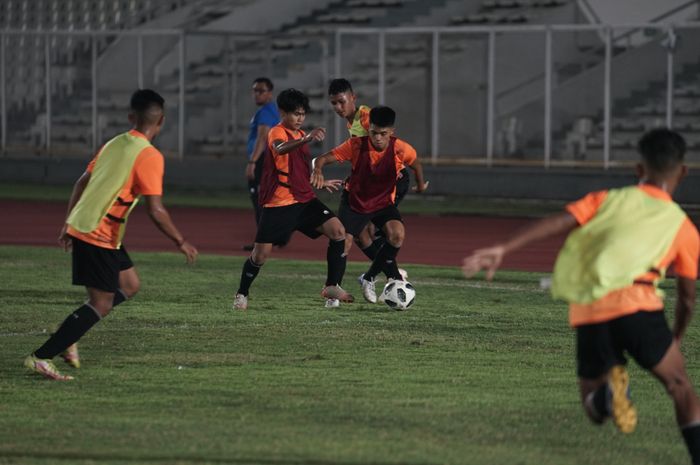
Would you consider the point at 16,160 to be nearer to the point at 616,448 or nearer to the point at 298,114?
the point at 298,114

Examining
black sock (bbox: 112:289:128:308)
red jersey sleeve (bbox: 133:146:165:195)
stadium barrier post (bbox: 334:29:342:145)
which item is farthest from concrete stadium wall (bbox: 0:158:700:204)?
red jersey sleeve (bbox: 133:146:165:195)

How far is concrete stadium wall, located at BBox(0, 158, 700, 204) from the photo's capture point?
1082 inches

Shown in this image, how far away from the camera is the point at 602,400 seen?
22.7 ft

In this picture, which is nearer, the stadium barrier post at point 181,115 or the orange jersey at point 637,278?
the orange jersey at point 637,278

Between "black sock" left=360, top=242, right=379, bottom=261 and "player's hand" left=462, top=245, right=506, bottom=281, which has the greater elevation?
"player's hand" left=462, top=245, right=506, bottom=281

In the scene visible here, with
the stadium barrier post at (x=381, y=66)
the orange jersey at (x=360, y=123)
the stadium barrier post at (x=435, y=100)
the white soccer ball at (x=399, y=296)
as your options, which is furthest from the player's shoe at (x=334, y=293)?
the stadium barrier post at (x=381, y=66)

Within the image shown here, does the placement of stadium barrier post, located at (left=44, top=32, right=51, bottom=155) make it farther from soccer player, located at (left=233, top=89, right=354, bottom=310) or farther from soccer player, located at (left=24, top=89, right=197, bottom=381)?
soccer player, located at (left=24, top=89, right=197, bottom=381)

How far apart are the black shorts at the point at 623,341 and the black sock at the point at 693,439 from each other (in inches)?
12.7

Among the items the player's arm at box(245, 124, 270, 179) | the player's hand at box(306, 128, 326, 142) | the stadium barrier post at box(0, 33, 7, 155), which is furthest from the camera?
the stadium barrier post at box(0, 33, 7, 155)

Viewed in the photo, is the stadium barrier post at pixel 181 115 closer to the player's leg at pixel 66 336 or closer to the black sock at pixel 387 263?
the black sock at pixel 387 263

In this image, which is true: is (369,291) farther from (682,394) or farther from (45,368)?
(682,394)

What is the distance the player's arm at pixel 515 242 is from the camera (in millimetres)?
6560

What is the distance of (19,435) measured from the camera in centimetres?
793

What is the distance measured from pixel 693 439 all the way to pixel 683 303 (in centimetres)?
62
